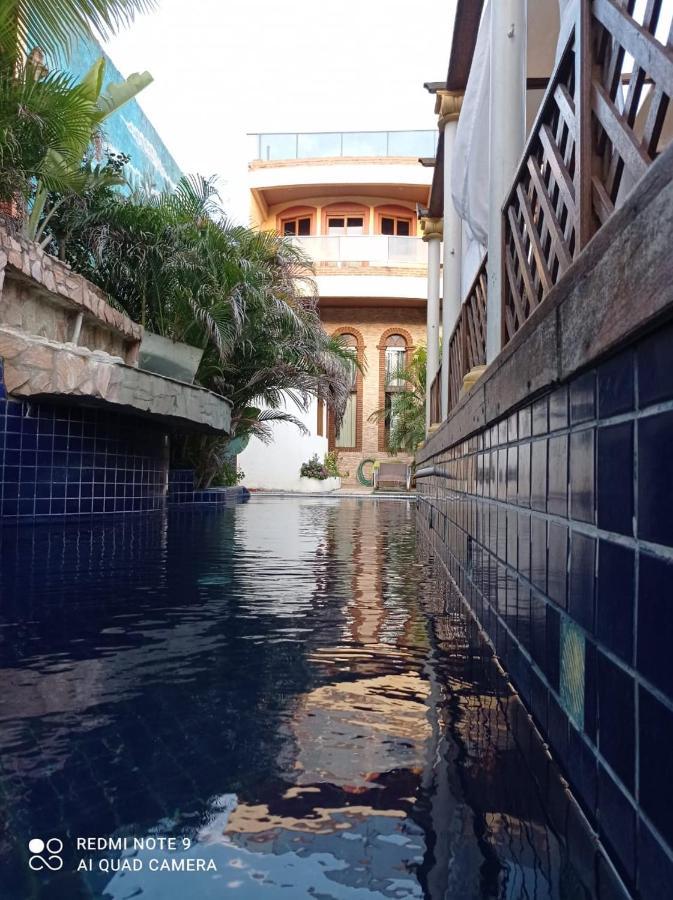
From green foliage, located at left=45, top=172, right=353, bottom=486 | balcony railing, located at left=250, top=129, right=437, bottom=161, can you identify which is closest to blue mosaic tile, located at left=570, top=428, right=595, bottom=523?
green foliage, located at left=45, top=172, right=353, bottom=486

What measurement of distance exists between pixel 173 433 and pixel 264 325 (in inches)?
83.6

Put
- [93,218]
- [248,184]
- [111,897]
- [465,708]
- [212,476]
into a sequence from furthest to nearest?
1. [248,184]
2. [212,476]
3. [93,218]
4. [465,708]
5. [111,897]

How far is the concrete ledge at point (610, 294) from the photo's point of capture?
1061 millimetres

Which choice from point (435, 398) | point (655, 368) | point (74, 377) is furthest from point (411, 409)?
point (655, 368)

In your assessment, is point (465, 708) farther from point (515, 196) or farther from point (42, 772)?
point (515, 196)

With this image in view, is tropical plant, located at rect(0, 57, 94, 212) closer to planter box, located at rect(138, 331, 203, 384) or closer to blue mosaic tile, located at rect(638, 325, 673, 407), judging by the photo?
planter box, located at rect(138, 331, 203, 384)

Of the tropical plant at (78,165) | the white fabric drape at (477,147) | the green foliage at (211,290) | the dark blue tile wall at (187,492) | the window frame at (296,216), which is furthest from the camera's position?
the window frame at (296,216)

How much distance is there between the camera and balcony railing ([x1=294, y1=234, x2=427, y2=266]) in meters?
26.7

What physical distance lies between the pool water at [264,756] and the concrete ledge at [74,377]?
13.8 ft


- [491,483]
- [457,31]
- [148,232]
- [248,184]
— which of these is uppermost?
[248,184]

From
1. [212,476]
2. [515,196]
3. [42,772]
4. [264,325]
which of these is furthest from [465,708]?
[212,476]

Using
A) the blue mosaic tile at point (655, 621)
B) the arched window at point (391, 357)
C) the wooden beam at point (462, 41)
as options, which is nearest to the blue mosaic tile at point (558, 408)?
the blue mosaic tile at point (655, 621)

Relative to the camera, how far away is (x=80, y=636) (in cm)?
264

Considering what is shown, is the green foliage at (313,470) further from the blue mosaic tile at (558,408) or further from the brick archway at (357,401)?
the blue mosaic tile at (558,408)
